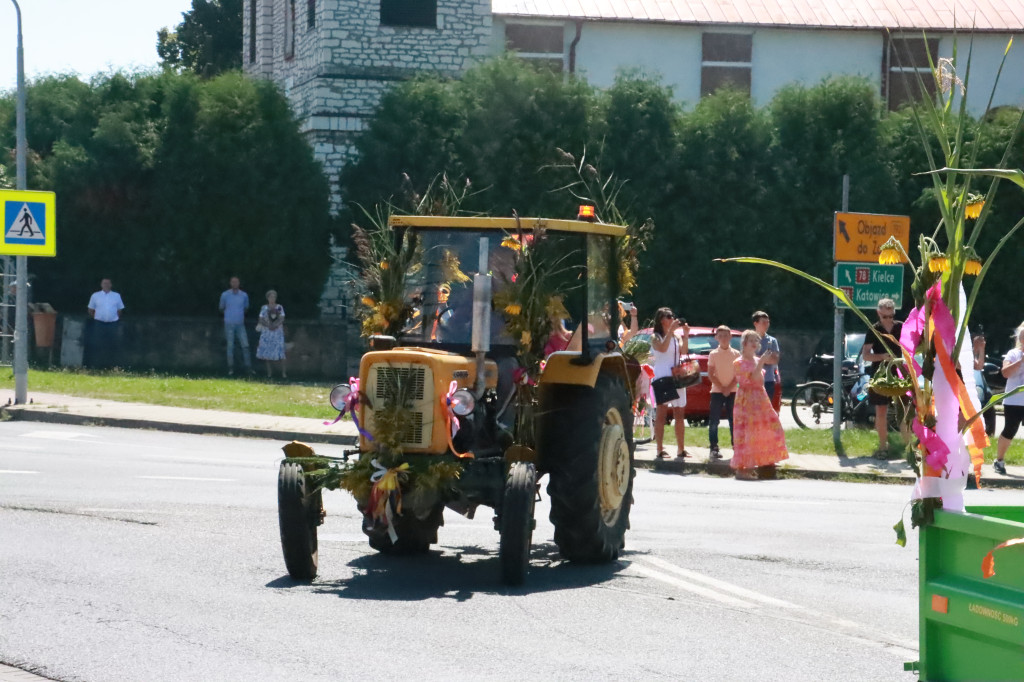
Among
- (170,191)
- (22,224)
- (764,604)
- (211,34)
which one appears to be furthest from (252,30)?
(764,604)

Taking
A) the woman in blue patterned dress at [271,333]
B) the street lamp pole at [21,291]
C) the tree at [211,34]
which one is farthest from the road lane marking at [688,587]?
the tree at [211,34]

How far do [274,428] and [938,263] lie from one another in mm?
16859

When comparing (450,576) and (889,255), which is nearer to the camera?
(889,255)

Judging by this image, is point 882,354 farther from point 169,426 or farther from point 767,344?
point 169,426

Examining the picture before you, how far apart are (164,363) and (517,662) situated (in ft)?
87.3

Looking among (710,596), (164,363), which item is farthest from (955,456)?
(164,363)

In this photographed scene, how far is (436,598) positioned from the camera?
8898 mm

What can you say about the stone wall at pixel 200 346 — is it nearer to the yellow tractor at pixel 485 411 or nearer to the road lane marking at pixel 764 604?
the yellow tractor at pixel 485 411

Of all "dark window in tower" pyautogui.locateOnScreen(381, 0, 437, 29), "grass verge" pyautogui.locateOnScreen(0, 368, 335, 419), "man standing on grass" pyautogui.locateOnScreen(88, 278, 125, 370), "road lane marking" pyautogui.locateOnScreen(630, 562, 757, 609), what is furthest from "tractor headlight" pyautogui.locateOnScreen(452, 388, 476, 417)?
"dark window in tower" pyautogui.locateOnScreen(381, 0, 437, 29)

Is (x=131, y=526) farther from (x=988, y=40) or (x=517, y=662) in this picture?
(x=988, y=40)

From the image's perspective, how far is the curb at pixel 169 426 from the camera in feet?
66.2

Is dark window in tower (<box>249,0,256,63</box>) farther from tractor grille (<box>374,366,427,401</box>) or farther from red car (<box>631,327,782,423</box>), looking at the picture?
tractor grille (<box>374,366,427,401</box>)

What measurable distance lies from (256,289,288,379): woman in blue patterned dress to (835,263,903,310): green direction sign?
1514 cm

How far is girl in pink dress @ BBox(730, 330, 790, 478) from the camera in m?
17.0
